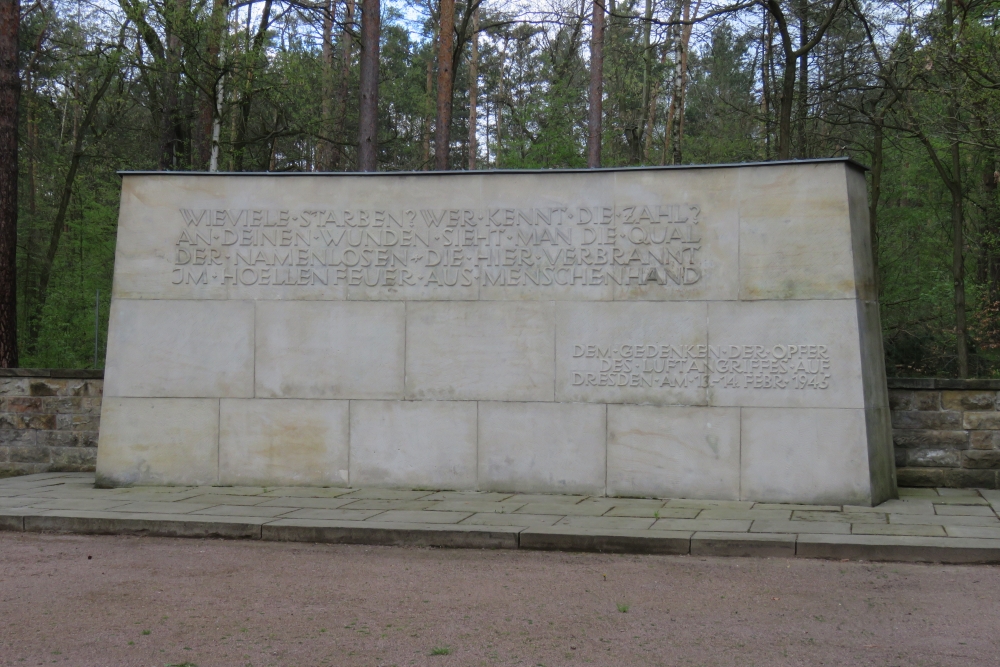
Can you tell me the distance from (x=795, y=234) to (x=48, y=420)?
28.9 ft

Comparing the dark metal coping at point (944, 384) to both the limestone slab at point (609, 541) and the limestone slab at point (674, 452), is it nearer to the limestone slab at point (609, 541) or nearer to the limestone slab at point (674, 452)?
the limestone slab at point (674, 452)

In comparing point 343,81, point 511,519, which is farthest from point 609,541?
point 343,81

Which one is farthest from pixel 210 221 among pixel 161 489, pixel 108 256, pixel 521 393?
pixel 108 256

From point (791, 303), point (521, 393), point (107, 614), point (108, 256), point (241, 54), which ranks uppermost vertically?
point (241, 54)

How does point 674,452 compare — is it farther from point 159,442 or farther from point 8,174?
point 8,174

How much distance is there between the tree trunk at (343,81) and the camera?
25109 mm

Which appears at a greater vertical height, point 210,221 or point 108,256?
point 108,256

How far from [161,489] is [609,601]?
5874 mm

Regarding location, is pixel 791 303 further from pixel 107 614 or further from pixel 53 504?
pixel 53 504

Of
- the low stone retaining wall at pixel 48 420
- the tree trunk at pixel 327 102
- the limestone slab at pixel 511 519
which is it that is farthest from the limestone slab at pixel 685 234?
the tree trunk at pixel 327 102

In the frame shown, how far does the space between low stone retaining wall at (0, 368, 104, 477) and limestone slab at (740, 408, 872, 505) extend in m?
7.52

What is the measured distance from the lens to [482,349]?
9.83 metres

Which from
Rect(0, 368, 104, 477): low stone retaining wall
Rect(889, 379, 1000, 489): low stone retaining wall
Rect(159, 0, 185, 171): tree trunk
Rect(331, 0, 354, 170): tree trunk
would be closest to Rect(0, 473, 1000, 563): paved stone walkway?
Rect(889, 379, 1000, 489): low stone retaining wall

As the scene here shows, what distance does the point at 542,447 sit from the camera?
966cm
